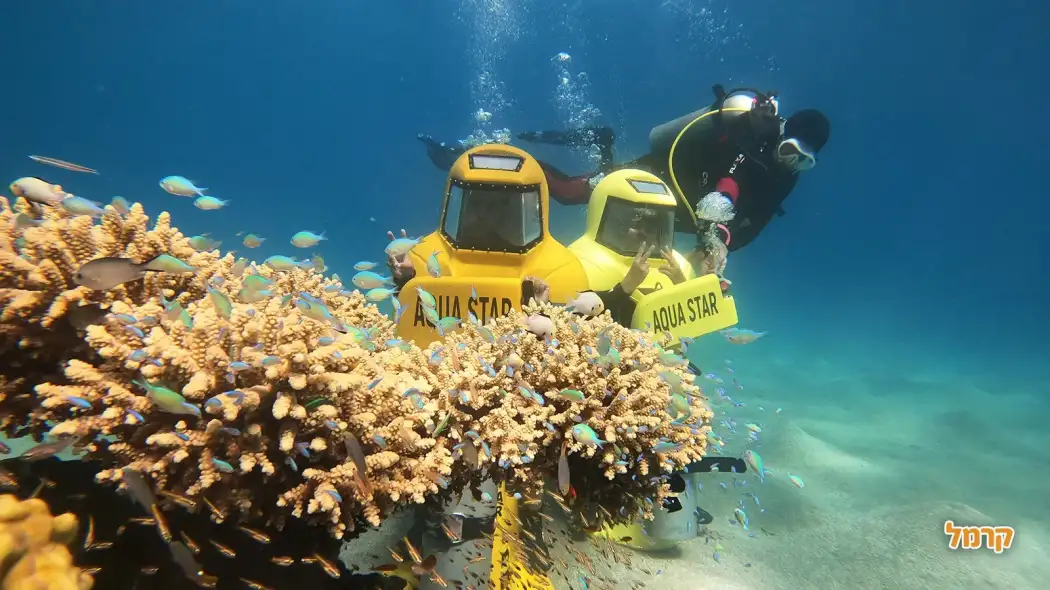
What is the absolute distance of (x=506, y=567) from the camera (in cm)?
274

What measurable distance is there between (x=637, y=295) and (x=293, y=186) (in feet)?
378

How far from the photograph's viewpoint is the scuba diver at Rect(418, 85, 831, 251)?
23.5 ft

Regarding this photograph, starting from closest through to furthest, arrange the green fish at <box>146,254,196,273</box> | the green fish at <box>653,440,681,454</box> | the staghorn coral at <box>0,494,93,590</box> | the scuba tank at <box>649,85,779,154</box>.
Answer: the staghorn coral at <box>0,494,93,590</box>, the green fish at <box>146,254,196,273</box>, the green fish at <box>653,440,681,454</box>, the scuba tank at <box>649,85,779,154</box>

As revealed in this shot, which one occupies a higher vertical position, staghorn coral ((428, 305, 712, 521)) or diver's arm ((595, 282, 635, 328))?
diver's arm ((595, 282, 635, 328))

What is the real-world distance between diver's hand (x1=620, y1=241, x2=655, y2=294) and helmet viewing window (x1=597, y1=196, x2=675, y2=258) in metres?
0.78

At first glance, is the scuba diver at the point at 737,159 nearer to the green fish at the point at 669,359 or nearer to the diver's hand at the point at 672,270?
the diver's hand at the point at 672,270

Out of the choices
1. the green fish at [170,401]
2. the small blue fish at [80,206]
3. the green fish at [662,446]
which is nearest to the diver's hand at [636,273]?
the green fish at [662,446]

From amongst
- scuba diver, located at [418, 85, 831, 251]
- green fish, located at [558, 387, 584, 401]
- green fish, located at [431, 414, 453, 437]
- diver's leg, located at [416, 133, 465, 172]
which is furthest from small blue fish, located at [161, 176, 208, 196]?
diver's leg, located at [416, 133, 465, 172]

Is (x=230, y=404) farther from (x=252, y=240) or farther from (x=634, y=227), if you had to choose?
(x=634, y=227)

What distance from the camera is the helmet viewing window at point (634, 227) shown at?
18.4 feet

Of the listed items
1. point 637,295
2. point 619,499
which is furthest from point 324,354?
point 637,295

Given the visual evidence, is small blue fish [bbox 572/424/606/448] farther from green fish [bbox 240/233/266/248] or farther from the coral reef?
green fish [bbox 240/233/266/248]
